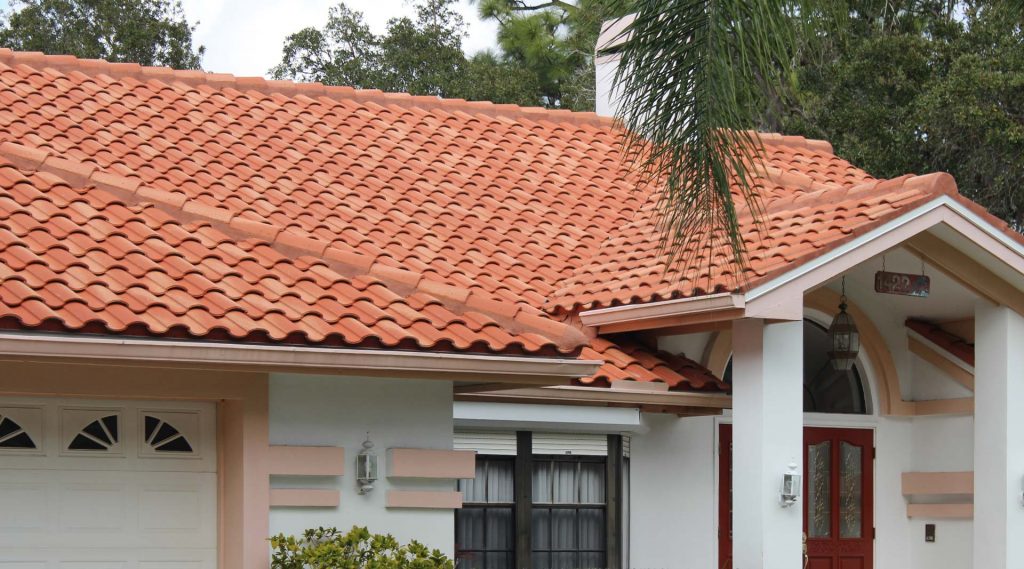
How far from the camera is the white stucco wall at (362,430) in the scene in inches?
372

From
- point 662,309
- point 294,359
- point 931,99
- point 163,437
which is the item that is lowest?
point 163,437

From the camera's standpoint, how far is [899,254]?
1296 centimetres

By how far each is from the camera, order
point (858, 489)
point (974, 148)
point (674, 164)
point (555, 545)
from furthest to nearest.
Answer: point (974, 148) → point (858, 489) → point (555, 545) → point (674, 164)

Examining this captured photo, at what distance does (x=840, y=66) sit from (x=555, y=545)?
13.6m

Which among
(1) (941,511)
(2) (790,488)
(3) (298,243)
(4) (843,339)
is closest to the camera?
(3) (298,243)

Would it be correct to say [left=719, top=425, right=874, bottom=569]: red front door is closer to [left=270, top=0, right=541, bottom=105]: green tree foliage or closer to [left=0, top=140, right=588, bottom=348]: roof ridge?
[left=0, top=140, right=588, bottom=348]: roof ridge

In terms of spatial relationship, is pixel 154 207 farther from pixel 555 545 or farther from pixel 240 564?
pixel 555 545

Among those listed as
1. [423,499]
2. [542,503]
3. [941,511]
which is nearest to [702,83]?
[423,499]

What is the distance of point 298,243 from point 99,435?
2021mm

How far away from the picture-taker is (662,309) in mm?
11625

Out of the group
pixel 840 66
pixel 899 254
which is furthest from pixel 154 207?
pixel 840 66

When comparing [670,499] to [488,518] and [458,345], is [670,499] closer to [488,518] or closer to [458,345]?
[488,518]

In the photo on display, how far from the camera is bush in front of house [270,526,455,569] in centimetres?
901

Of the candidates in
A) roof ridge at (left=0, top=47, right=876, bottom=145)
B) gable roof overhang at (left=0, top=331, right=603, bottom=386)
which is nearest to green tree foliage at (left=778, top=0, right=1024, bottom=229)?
roof ridge at (left=0, top=47, right=876, bottom=145)
